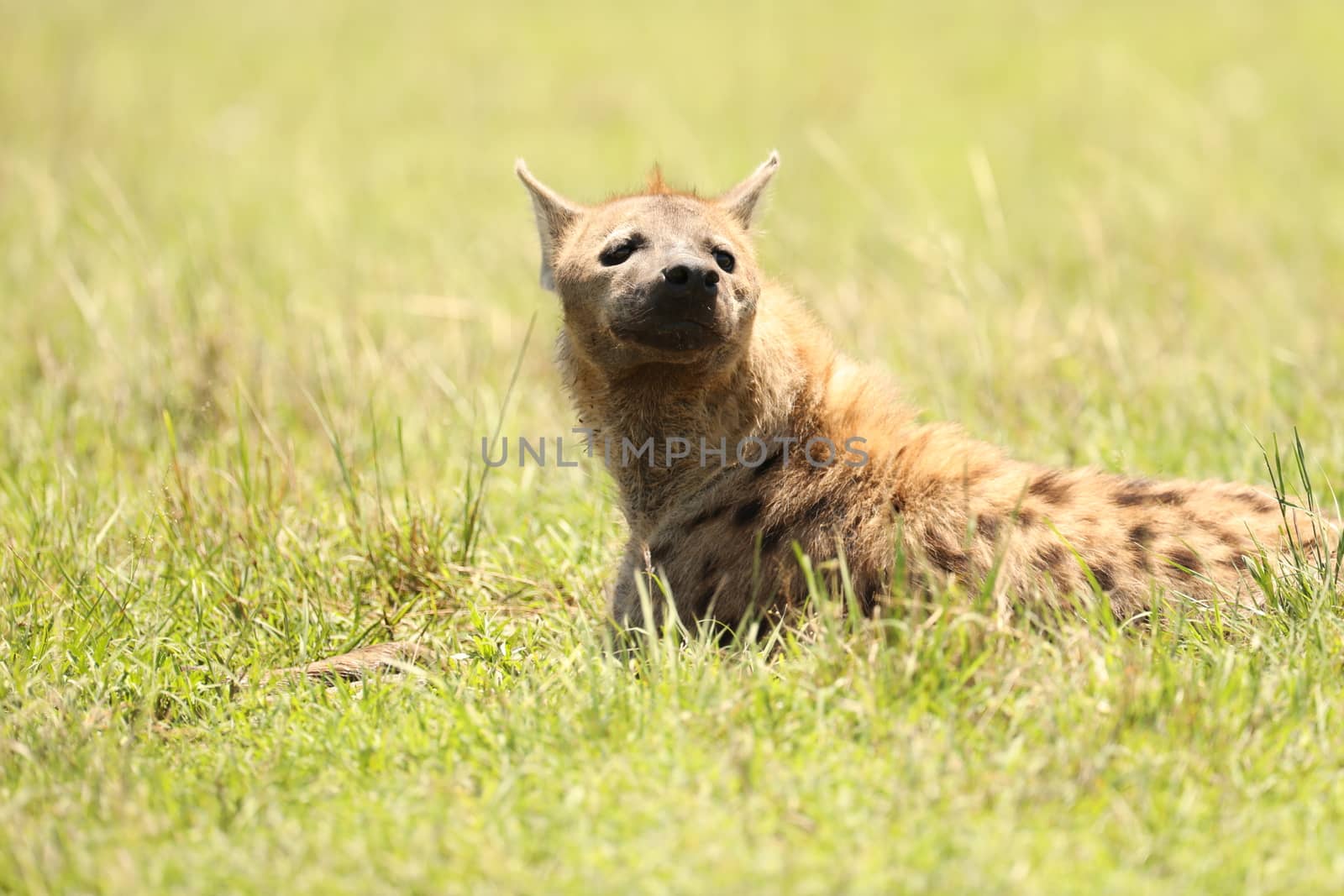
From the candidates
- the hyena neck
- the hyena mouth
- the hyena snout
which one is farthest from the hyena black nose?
the hyena neck

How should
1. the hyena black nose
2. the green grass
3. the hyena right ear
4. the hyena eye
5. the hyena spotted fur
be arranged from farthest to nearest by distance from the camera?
the hyena right ear < the hyena eye < the hyena black nose < the hyena spotted fur < the green grass

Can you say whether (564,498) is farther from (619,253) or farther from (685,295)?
(685,295)

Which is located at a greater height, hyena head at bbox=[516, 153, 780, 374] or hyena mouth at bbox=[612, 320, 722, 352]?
hyena head at bbox=[516, 153, 780, 374]

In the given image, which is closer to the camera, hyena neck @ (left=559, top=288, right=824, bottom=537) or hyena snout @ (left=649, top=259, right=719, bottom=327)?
hyena snout @ (left=649, top=259, right=719, bottom=327)

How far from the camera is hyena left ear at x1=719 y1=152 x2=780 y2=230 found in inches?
177

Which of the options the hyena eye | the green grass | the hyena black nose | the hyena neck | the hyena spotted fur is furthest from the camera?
the hyena eye

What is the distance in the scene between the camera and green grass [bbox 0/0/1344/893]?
2645 mm

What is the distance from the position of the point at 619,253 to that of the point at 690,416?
0.58m

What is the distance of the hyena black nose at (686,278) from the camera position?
3.75 metres

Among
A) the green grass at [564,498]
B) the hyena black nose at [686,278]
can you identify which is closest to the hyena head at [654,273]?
the hyena black nose at [686,278]

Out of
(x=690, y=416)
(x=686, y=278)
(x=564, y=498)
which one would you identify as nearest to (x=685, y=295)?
(x=686, y=278)

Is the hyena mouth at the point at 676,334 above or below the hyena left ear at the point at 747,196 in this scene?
below

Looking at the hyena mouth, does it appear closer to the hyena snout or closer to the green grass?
the hyena snout

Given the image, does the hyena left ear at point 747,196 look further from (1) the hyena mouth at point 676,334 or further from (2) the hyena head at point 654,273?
(1) the hyena mouth at point 676,334
